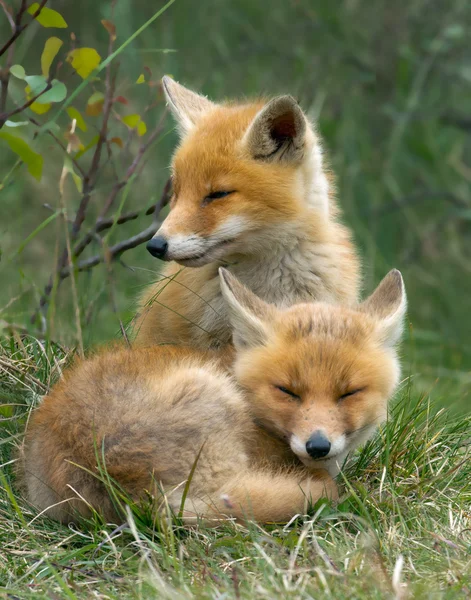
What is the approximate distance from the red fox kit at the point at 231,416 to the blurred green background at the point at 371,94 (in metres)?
5.28

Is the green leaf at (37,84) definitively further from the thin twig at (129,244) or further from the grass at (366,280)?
the thin twig at (129,244)

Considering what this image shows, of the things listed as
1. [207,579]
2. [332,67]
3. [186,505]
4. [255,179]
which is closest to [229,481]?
[186,505]

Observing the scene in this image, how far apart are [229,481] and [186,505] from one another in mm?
198

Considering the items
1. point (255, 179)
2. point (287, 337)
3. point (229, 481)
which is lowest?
point (229, 481)

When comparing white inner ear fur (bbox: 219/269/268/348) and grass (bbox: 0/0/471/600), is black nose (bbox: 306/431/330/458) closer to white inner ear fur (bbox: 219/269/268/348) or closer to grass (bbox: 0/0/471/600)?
grass (bbox: 0/0/471/600)

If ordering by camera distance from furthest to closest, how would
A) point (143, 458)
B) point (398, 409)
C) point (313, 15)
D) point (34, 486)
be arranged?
point (313, 15), point (398, 409), point (34, 486), point (143, 458)

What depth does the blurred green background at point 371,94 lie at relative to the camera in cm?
970

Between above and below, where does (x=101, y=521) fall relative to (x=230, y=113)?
below

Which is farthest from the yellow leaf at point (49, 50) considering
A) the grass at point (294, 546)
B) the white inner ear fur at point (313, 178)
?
the grass at point (294, 546)

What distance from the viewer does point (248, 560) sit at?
3.46 meters

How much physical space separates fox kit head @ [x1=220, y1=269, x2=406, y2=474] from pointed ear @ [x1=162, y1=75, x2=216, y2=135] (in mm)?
1460

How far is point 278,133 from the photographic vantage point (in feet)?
16.2

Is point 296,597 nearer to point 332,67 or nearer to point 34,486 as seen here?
point 34,486

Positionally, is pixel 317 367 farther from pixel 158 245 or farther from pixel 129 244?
pixel 129 244
